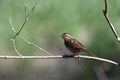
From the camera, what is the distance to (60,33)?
24.5 ft

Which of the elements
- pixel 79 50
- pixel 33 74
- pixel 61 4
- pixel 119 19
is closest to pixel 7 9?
pixel 61 4

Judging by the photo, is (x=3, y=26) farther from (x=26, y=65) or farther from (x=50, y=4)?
(x=26, y=65)

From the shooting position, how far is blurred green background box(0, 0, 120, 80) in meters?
6.90

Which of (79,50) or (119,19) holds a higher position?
(119,19)

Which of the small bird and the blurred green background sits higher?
the blurred green background

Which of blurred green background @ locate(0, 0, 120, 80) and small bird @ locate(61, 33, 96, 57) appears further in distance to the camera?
blurred green background @ locate(0, 0, 120, 80)

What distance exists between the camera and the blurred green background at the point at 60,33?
6.90m

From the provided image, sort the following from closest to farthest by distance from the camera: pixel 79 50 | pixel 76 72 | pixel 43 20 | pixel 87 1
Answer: pixel 79 50 → pixel 87 1 → pixel 43 20 → pixel 76 72

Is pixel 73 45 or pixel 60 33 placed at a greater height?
pixel 60 33

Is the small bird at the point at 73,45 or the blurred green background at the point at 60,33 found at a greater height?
the blurred green background at the point at 60,33

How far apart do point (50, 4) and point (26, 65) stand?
1.62 meters

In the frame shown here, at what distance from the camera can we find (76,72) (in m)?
8.29

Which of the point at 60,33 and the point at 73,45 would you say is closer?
the point at 73,45

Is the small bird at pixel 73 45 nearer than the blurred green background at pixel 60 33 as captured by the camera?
Yes
